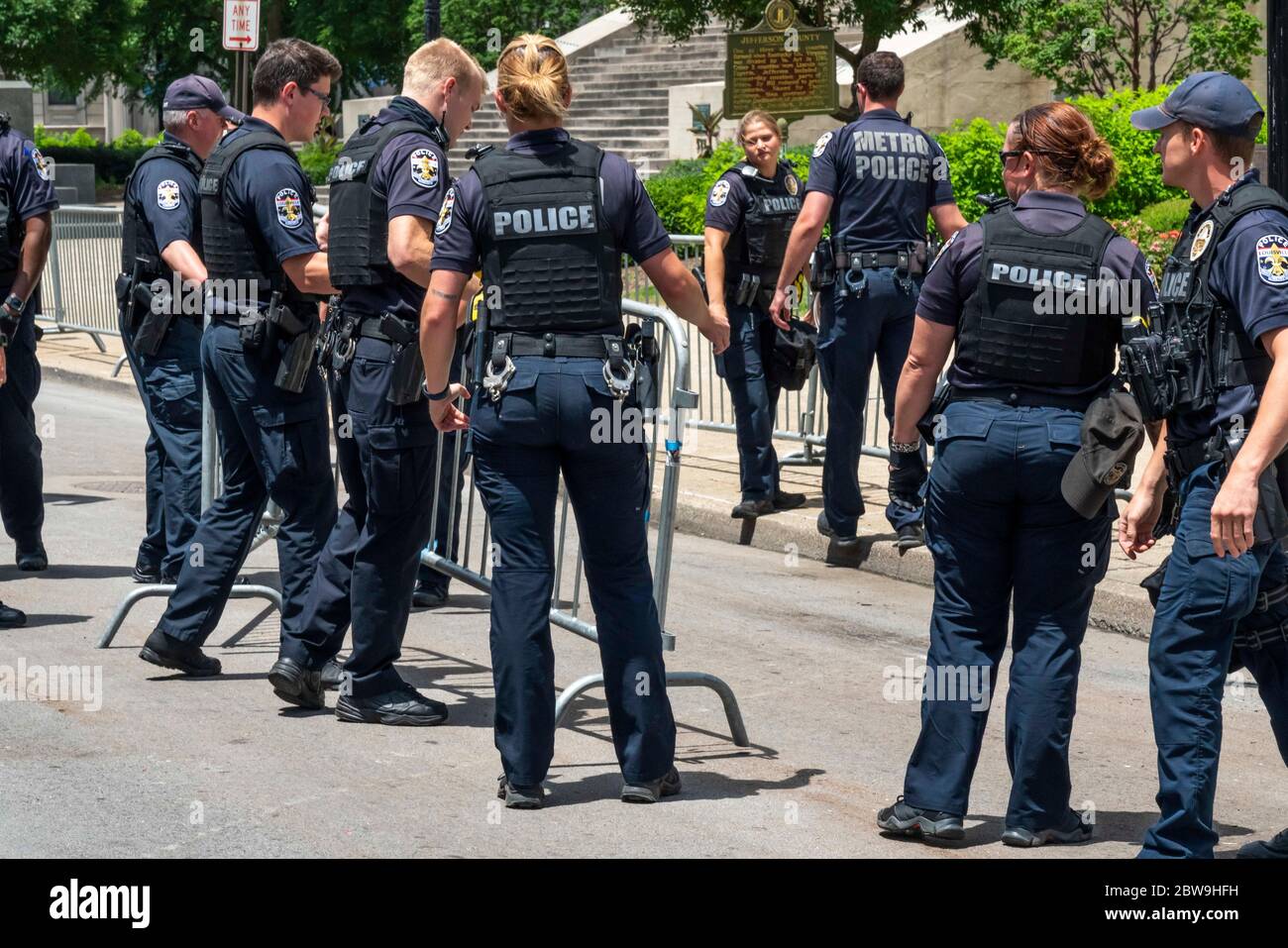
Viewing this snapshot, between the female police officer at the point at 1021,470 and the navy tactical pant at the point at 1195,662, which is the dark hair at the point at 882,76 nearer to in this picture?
the female police officer at the point at 1021,470

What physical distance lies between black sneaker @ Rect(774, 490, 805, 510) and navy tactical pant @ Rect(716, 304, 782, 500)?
0.15 metres

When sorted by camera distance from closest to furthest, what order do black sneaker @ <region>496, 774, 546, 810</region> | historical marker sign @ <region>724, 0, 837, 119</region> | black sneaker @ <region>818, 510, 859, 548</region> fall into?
black sneaker @ <region>496, 774, 546, 810</region>, black sneaker @ <region>818, 510, 859, 548</region>, historical marker sign @ <region>724, 0, 837, 119</region>

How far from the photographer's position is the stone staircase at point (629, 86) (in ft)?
93.3

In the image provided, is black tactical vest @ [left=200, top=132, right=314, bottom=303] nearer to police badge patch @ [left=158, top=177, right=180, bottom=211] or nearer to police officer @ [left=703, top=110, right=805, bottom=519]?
police badge patch @ [left=158, top=177, right=180, bottom=211]

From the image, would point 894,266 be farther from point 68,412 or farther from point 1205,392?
point 68,412

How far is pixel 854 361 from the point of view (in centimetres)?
869

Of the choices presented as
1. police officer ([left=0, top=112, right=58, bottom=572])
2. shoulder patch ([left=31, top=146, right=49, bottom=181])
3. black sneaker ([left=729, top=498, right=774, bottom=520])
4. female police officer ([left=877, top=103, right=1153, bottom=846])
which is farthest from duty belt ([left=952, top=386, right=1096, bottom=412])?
shoulder patch ([left=31, top=146, right=49, bottom=181])

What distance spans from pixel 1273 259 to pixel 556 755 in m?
2.76

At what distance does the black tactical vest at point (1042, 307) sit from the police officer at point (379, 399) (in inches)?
73.9

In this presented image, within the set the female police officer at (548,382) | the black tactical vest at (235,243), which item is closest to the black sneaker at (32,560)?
the black tactical vest at (235,243)

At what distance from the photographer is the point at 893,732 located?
6.09m

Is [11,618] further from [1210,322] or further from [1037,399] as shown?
[1210,322]

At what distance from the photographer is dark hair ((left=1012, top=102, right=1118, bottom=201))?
16.0ft
